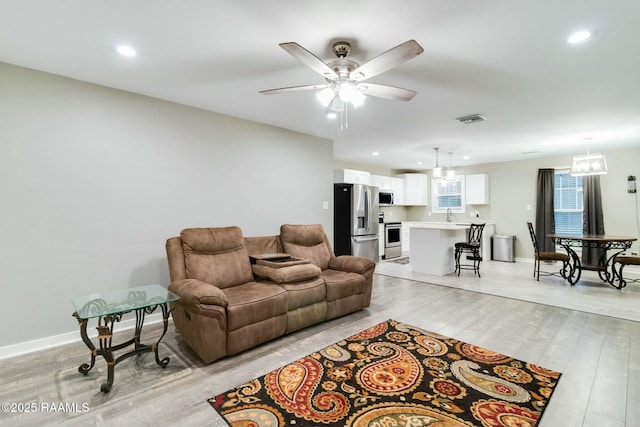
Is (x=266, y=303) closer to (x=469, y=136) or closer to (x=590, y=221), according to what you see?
(x=469, y=136)

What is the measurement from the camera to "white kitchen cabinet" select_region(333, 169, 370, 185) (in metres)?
6.51

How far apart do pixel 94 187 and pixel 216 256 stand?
1.36m

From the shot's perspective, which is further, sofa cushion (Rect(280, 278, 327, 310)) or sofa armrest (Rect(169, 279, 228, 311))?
sofa cushion (Rect(280, 278, 327, 310))

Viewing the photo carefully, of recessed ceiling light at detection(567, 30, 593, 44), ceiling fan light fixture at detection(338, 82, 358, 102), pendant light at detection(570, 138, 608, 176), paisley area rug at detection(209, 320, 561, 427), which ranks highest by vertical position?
recessed ceiling light at detection(567, 30, 593, 44)

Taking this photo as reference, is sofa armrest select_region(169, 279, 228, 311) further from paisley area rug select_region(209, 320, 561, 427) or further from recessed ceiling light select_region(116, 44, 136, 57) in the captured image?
recessed ceiling light select_region(116, 44, 136, 57)

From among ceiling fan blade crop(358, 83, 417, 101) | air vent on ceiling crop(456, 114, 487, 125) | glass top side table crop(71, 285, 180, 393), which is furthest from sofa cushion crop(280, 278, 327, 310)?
air vent on ceiling crop(456, 114, 487, 125)

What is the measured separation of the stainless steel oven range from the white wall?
13.8 ft

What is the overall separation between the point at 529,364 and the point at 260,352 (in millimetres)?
2181

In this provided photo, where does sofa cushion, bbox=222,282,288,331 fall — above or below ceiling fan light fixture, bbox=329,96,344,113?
below

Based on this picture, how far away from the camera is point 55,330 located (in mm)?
2789

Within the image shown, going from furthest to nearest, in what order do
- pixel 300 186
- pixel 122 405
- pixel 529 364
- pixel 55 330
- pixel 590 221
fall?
pixel 590 221
pixel 300 186
pixel 55 330
pixel 529 364
pixel 122 405

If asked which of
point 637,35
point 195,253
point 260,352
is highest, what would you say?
point 637,35

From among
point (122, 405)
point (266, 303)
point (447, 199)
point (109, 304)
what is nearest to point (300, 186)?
point (266, 303)

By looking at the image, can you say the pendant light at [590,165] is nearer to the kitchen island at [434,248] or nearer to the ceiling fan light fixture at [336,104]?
the kitchen island at [434,248]
